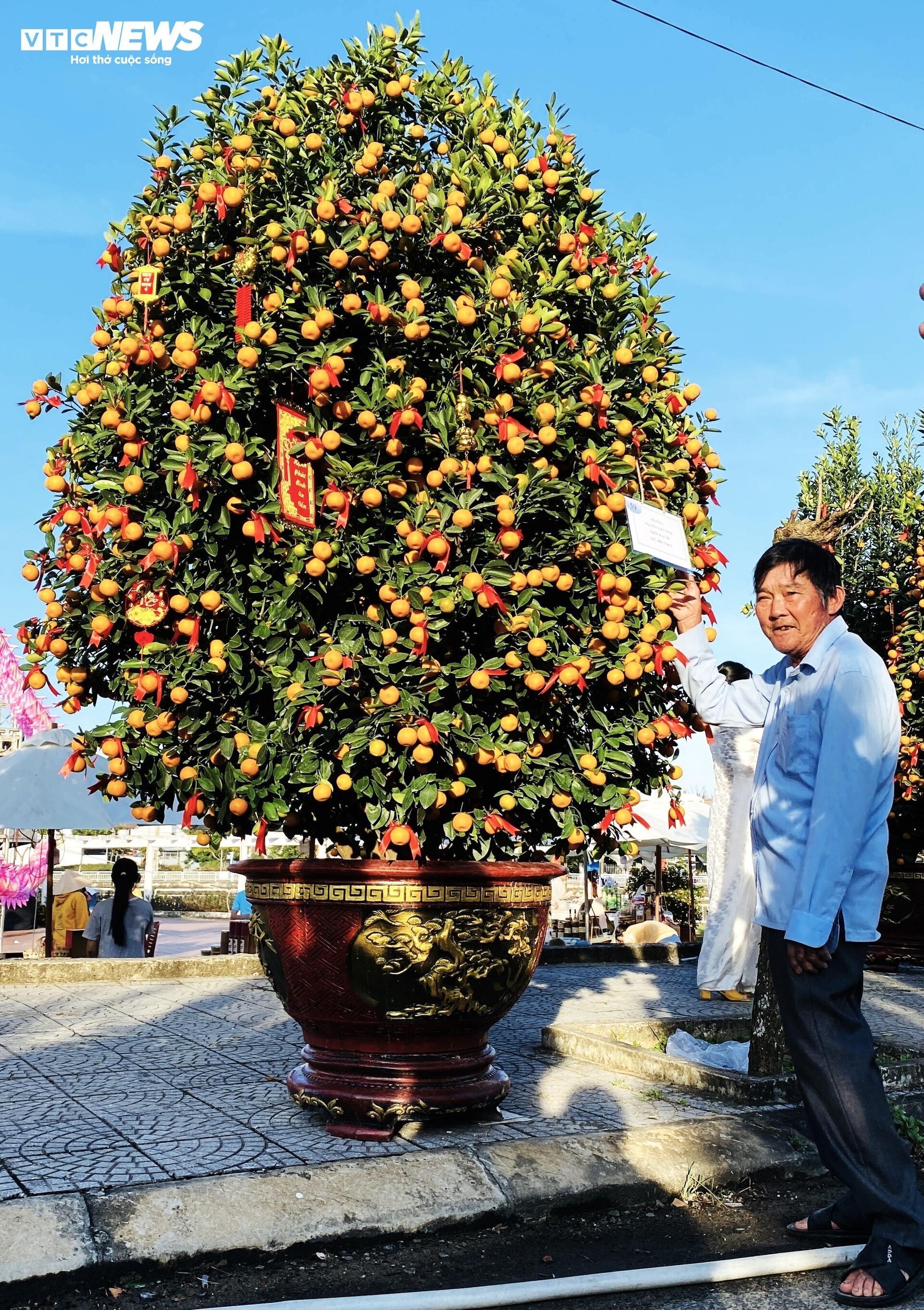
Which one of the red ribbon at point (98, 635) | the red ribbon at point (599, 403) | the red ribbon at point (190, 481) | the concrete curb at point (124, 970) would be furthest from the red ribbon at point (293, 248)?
the concrete curb at point (124, 970)

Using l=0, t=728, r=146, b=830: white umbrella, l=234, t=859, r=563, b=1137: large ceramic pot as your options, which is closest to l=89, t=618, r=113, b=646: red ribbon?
l=234, t=859, r=563, b=1137: large ceramic pot

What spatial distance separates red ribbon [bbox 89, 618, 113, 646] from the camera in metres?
4.16

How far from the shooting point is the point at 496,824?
4059 mm

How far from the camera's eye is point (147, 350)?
411 centimetres

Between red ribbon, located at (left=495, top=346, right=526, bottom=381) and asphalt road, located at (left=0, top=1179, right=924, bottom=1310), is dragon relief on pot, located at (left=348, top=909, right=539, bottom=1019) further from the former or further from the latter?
red ribbon, located at (left=495, top=346, right=526, bottom=381)

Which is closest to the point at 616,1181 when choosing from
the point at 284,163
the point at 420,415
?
the point at 420,415

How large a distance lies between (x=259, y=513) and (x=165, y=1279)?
243 cm

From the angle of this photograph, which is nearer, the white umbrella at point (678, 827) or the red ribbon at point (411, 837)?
the red ribbon at point (411, 837)

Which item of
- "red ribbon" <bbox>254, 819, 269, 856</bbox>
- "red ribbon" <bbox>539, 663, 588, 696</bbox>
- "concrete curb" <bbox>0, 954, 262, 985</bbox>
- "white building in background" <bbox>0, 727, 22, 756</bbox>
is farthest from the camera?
"white building in background" <bbox>0, 727, 22, 756</bbox>

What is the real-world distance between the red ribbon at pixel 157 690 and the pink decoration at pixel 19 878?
1004cm

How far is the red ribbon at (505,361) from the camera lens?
4.06m

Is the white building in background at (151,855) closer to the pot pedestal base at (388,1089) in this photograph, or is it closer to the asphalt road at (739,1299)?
the pot pedestal base at (388,1089)

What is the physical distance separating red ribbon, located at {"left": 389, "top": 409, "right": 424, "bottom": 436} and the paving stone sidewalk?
8.24 feet

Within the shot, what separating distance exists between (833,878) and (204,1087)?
3.21 metres
